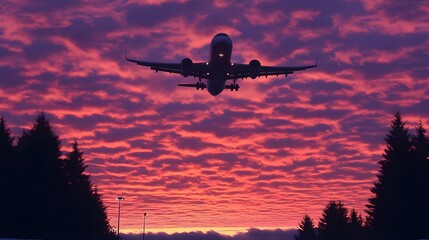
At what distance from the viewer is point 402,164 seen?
72.7 meters

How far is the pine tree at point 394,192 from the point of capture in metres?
70.4

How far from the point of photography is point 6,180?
7175 centimetres

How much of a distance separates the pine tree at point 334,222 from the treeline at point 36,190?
200ft

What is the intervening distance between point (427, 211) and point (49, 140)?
145 feet

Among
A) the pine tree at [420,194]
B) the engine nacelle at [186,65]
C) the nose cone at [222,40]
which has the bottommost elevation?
the pine tree at [420,194]

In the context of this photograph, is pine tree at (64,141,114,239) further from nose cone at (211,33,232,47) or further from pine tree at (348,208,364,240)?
pine tree at (348,208,364,240)

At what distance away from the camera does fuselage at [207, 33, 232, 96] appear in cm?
7456

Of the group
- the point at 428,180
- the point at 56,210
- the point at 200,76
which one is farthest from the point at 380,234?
the point at 56,210

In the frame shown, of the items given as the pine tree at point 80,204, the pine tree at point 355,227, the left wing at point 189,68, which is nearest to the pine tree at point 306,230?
the pine tree at point 355,227

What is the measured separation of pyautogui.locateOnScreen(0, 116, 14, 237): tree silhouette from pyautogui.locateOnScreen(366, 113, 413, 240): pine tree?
4049cm

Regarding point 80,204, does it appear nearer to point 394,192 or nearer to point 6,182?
point 6,182

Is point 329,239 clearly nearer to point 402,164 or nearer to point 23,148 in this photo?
point 402,164

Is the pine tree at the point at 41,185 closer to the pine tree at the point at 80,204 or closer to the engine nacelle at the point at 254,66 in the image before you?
the pine tree at the point at 80,204

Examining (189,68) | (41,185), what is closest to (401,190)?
(189,68)
